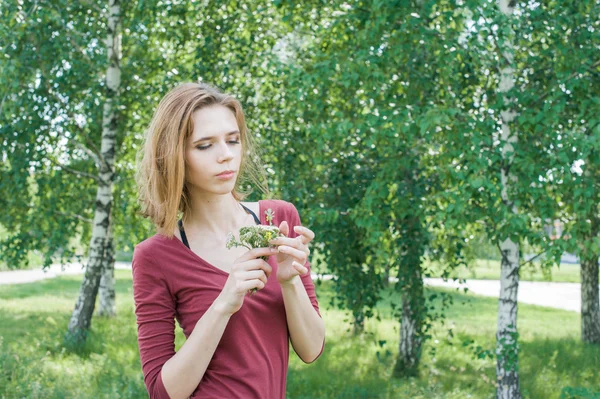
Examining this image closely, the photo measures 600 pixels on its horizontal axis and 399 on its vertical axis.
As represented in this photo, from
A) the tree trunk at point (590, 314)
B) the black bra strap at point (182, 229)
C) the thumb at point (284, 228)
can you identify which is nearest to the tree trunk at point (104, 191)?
the black bra strap at point (182, 229)

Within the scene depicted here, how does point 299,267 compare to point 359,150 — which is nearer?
point 299,267

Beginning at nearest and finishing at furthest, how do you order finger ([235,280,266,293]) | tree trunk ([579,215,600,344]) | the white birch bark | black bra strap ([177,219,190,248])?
1. finger ([235,280,266,293])
2. black bra strap ([177,219,190,248])
3. the white birch bark
4. tree trunk ([579,215,600,344])

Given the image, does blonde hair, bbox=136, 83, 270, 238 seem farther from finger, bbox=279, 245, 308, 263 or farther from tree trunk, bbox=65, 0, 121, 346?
tree trunk, bbox=65, 0, 121, 346

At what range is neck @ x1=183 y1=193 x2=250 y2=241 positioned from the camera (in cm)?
189

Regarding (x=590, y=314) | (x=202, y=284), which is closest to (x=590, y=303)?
(x=590, y=314)

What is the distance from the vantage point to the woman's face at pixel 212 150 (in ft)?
5.78

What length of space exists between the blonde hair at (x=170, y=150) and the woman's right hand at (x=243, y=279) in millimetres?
287

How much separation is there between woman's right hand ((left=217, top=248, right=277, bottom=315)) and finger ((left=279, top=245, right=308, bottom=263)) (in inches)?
1.0

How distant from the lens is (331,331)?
11797mm

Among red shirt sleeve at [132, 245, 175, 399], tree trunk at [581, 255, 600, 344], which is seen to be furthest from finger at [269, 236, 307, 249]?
tree trunk at [581, 255, 600, 344]

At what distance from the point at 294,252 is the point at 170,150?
0.43m

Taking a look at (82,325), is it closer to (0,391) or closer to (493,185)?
(0,391)

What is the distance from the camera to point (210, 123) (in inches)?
69.8

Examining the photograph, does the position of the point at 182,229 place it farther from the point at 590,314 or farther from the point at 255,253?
the point at 590,314
